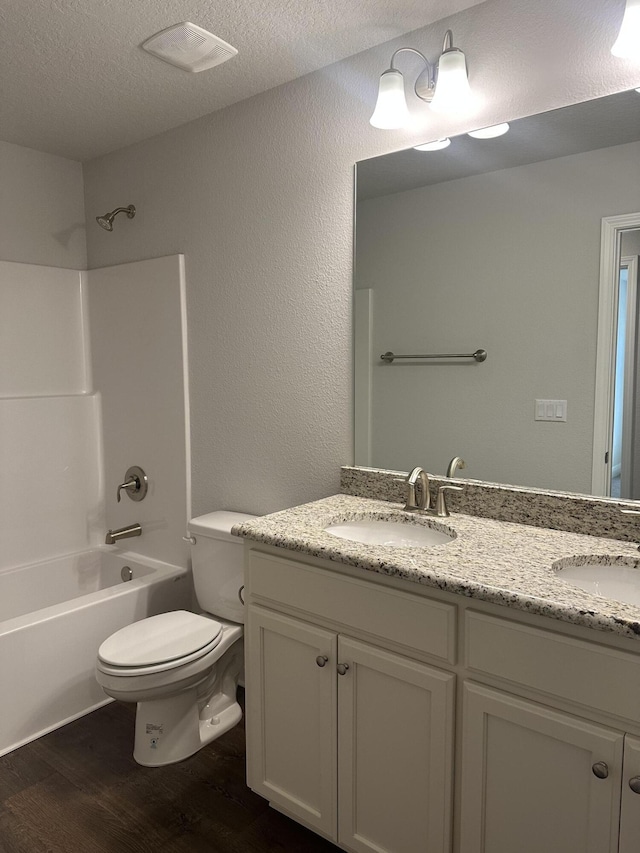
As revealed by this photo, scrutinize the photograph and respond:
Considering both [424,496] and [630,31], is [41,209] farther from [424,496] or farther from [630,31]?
[630,31]

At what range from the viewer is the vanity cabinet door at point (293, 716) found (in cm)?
162

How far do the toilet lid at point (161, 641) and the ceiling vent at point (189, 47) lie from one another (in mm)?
1907

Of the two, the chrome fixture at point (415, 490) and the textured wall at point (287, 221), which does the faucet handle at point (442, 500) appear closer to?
the chrome fixture at point (415, 490)

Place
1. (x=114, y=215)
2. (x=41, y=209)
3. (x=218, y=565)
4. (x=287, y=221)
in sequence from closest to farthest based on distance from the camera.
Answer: (x=287, y=221) < (x=218, y=565) < (x=114, y=215) < (x=41, y=209)

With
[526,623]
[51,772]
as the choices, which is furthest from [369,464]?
[51,772]

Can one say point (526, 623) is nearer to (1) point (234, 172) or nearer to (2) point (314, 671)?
(2) point (314, 671)

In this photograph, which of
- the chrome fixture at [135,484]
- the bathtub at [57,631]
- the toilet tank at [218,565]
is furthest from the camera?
the chrome fixture at [135,484]

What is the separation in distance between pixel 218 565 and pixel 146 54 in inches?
71.0

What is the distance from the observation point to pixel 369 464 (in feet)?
7.05

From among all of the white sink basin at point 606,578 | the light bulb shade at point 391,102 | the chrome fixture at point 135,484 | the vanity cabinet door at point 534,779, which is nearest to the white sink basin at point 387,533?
the white sink basin at point 606,578

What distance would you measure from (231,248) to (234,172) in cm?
29

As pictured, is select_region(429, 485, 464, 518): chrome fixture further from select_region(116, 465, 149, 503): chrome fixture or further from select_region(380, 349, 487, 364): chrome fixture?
select_region(116, 465, 149, 503): chrome fixture

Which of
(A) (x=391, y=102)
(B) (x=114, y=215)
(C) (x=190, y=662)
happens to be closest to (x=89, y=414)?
(B) (x=114, y=215)

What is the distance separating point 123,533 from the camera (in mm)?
2916
